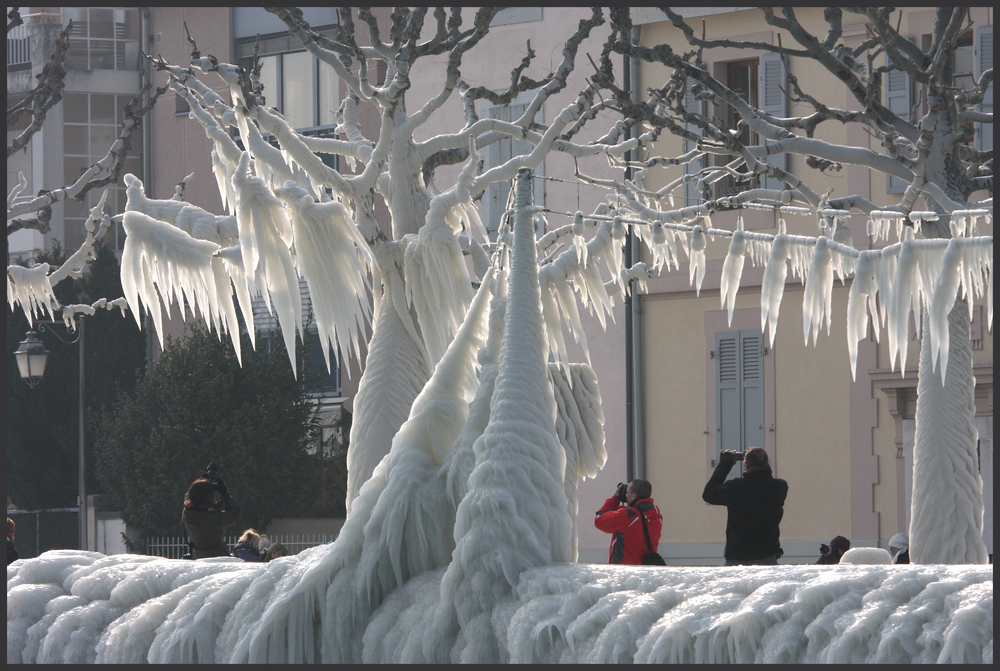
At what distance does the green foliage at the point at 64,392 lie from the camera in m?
25.5

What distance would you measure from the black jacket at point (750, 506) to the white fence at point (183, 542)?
553 inches

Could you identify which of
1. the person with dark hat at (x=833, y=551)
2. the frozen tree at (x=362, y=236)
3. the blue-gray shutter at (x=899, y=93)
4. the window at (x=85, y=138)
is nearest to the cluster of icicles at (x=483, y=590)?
the frozen tree at (x=362, y=236)

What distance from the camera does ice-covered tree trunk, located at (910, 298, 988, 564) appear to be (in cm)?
906

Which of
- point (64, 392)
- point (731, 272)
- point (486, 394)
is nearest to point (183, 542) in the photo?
point (64, 392)

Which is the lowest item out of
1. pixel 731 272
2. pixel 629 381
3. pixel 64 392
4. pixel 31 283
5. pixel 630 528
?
pixel 630 528

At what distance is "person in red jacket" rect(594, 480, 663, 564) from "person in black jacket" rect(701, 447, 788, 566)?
754 millimetres

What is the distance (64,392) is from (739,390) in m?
14.0

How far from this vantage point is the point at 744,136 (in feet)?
62.6

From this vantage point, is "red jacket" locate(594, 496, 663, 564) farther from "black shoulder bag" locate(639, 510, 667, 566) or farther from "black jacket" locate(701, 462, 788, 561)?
"black jacket" locate(701, 462, 788, 561)

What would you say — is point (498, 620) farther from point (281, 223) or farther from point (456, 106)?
point (456, 106)

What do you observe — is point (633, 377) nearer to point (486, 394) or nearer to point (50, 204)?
point (50, 204)

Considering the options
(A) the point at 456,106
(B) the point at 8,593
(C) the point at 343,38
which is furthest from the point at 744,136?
(B) the point at 8,593

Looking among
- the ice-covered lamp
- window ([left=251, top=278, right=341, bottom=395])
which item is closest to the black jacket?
the ice-covered lamp

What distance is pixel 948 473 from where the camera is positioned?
915cm
